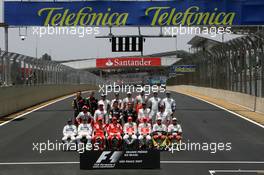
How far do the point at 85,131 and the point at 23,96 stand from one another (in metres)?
14.7

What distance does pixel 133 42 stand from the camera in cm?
2769

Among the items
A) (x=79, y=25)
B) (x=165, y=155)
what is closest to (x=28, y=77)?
(x=79, y=25)

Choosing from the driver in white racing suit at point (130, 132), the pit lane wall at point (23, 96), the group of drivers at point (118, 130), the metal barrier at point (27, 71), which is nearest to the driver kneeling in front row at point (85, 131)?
the group of drivers at point (118, 130)

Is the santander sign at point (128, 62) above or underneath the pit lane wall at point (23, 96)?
above

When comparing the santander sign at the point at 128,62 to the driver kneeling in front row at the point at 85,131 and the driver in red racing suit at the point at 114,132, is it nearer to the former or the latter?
the driver kneeling in front row at the point at 85,131

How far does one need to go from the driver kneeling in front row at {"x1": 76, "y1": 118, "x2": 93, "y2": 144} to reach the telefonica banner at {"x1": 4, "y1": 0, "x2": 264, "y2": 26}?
1397cm

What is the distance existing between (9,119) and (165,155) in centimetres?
1054

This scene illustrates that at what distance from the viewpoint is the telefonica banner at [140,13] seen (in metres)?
26.4

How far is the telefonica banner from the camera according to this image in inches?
1040

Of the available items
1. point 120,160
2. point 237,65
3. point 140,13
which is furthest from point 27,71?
point 120,160

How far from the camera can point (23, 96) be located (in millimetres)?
26797

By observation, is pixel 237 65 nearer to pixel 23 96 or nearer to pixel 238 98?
pixel 238 98

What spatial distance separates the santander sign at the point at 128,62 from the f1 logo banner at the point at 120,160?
73.4m

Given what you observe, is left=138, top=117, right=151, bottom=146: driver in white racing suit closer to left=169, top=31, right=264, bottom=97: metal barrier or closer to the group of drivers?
the group of drivers
